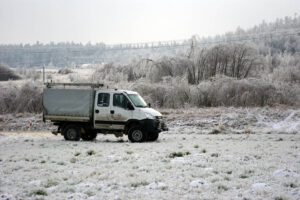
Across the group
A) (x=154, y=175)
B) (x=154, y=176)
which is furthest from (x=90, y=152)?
(x=154, y=176)

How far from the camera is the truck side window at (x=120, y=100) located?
60.5 ft

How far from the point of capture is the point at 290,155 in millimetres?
11945

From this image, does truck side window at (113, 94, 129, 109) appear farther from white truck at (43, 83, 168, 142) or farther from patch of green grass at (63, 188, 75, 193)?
patch of green grass at (63, 188, 75, 193)

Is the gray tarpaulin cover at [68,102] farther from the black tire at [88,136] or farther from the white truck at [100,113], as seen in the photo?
the black tire at [88,136]

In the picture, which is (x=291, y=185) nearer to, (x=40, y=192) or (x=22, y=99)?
(x=40, y=192)

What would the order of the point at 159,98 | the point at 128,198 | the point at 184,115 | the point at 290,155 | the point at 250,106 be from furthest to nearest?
1. the point at 159,98
2. the point at 250,106
3. the point at 184,115
4. the point at 290,155
5. the point at 128,198

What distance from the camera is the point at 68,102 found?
763 inches

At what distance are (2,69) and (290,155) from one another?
88.7m

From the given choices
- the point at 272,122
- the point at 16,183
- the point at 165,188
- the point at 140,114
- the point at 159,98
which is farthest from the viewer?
the point at 159,98

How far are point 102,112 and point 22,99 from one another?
2308cm

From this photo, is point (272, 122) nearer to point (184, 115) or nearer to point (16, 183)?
point (184, 115)

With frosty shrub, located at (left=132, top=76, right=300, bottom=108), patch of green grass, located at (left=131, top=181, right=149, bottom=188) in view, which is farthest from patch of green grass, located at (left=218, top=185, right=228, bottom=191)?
frosty shrub, located at (left=132, top=76, right=300, bottom=108)

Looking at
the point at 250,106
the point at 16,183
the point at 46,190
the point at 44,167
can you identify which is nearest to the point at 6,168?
the point at 44,167

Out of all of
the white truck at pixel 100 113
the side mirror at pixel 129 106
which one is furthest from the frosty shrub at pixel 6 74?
the side mirror at pixel 129 106
